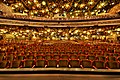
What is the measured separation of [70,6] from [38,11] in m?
4.18

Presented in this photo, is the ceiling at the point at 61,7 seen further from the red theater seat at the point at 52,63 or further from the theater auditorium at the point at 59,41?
the red theater seat at the point at 52,63

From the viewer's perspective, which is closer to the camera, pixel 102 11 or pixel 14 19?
pixel 14 19

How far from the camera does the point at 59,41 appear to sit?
1313cm

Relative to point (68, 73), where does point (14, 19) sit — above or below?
above

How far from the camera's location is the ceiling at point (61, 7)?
15.8m

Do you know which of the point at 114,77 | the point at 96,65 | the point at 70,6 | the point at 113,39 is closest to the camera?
the point at 114,77

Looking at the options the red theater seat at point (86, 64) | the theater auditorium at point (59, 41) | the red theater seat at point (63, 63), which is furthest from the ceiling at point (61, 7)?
the red theater seat at point (86, 64)

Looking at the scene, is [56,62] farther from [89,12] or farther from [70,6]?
[89,12]

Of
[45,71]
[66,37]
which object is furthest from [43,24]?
[45,71]

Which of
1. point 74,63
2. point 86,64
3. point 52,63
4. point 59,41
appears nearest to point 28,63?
point 52,63

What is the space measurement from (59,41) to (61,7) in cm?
562

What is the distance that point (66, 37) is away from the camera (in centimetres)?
1473

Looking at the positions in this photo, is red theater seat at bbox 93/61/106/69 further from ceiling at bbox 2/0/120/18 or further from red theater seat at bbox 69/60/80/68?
ceiling at bbox 2/0/120/18

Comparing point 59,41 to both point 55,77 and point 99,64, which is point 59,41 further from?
point 55,77
